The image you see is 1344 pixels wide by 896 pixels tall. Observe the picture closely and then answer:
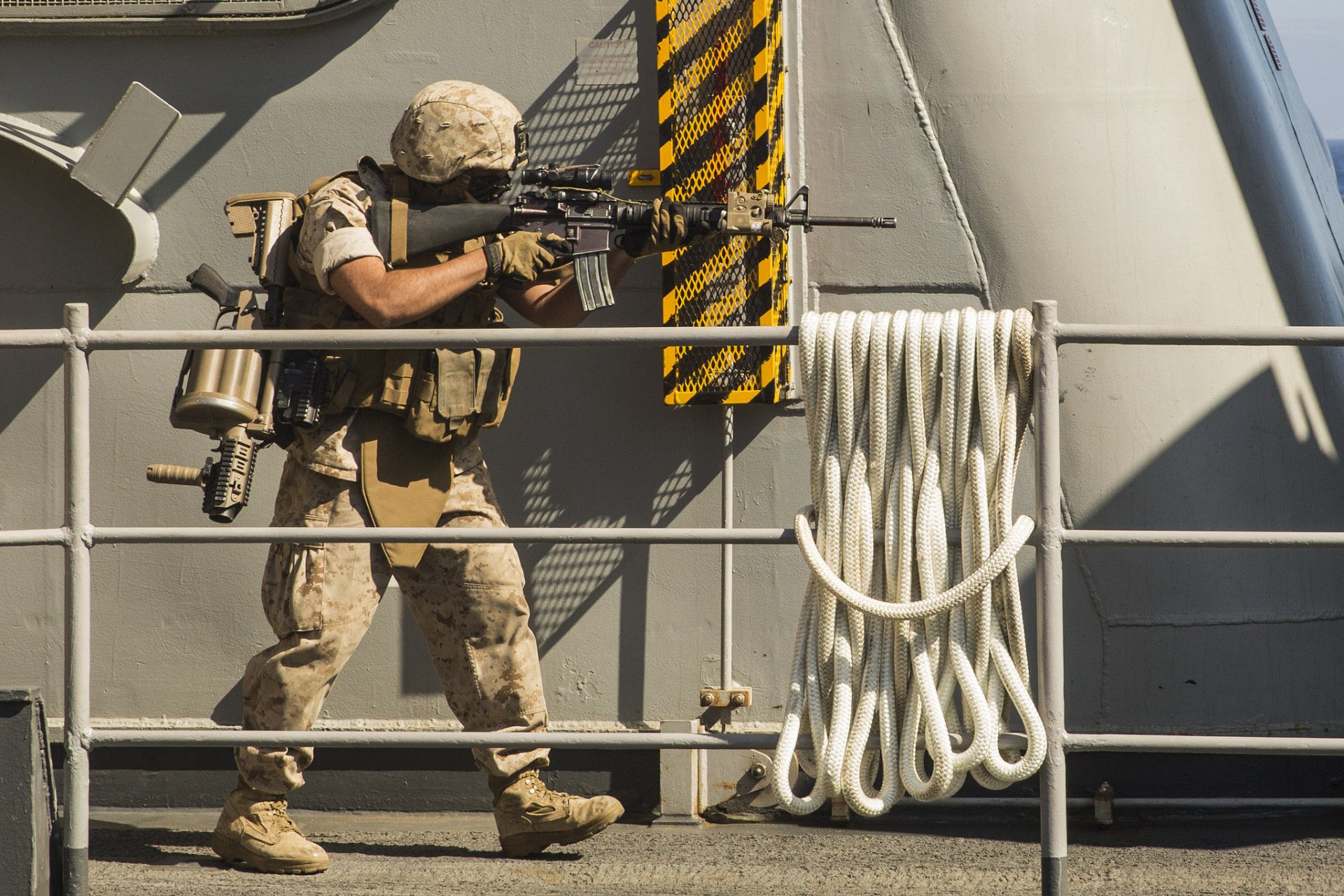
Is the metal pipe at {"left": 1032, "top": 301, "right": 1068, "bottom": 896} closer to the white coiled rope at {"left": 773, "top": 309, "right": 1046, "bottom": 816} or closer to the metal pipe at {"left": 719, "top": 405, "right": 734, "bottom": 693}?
the white coiled rope at {"left": 773, "top": 309, "right": 1046, "bottom": 816}

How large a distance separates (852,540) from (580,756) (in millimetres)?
1675

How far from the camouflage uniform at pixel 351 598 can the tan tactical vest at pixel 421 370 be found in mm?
82

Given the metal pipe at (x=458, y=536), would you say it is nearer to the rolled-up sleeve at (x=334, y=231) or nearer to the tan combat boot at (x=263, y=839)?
the rolled-up sleeve at (x=334, y=231)

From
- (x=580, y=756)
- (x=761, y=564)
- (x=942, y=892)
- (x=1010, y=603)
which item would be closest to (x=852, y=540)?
(x=1010, y=603)

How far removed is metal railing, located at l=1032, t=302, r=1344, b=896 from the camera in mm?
2414

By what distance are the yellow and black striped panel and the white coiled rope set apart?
1194 mm

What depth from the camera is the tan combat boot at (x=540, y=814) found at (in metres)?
3.36

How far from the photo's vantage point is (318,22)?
3.92m

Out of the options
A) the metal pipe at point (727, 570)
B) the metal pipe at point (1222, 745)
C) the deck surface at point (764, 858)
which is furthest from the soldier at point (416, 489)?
the metal pipe at point (1222, 745)

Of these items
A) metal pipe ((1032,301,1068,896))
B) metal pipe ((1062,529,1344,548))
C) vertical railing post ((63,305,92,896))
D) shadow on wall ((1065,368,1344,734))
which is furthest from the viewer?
shadow on wall ((1065,368,1344,734))

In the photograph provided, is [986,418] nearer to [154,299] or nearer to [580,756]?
[580,756]

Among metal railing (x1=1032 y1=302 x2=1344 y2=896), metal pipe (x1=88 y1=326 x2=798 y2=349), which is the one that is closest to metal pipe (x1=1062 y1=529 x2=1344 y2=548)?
metal railing (x1=1032 y1=302 x2=1344 y2=896)

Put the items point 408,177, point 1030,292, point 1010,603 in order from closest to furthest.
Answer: point 1010,603 → point 408,177 → point 1030,292

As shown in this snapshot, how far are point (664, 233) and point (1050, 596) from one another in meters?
1.37
